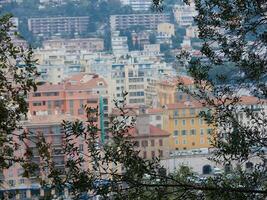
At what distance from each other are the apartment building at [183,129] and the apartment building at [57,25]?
25.3 metres

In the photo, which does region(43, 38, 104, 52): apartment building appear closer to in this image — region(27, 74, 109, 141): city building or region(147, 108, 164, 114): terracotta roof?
region(147, 108, 164, 114): terracotta roof

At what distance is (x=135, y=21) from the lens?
49.2 m

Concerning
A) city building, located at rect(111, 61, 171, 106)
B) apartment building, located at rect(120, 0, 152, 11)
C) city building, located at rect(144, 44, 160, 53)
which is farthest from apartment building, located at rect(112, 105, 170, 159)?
apartment building, located at rect(120, 0, 152, 11)

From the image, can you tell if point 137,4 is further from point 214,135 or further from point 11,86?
point 11,86

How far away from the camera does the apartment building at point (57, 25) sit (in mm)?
47406

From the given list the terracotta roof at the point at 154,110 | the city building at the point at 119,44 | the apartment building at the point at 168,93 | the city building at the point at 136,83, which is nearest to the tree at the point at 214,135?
the terracotta roof at the point at 154,110

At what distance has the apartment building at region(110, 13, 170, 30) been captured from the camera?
4809 cm

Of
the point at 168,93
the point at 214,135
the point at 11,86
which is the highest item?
the point at 11,86

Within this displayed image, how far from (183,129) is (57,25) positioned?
85.6ft

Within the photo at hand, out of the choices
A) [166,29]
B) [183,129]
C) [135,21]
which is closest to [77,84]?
[183,129]

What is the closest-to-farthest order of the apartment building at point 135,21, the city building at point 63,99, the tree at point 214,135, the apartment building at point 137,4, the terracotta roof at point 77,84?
1. the tree at point 214,135
2. the city building at point 63,99
3. the terracotta roof at point 77,84
4. the apartment building at point 135,21
5. the apartment building at point 137,4

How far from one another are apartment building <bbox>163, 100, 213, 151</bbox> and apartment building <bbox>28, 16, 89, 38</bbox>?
25289 mm

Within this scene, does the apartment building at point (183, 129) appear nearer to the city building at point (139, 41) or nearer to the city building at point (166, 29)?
the city building at point (139, 41)

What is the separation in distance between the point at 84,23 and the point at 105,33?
1976 millimetres
